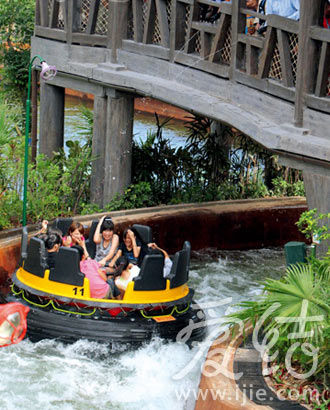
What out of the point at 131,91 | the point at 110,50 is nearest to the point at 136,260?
the point at 131,91

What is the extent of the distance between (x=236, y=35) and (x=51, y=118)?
385 cm

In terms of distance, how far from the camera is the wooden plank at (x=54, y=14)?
10.8 metres

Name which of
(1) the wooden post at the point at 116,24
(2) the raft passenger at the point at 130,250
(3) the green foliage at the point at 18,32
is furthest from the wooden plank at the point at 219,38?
(3) the green foliage at the point at 18,32

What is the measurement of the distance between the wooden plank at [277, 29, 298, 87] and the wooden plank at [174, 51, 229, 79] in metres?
1.00

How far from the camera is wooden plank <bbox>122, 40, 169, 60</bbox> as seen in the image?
9430 millimetres

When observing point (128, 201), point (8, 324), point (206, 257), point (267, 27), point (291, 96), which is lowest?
point (206, 257)

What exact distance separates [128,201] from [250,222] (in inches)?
66.8

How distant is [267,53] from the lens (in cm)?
773

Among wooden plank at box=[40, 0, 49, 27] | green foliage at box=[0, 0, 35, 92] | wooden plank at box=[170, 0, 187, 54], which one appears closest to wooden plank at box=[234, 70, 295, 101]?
wooden plank at box=[170, 0, 187, 54]

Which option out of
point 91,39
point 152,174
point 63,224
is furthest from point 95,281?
point 91,39

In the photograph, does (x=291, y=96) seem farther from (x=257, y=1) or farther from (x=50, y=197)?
(x=50, y=197)

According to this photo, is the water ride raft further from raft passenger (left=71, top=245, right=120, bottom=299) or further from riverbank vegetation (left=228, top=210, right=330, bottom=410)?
riverbank vegetation (left=228, top=210, right=330, bottom=410)

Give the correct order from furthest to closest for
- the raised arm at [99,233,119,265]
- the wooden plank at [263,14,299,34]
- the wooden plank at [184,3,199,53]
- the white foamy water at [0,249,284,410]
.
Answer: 1. the wooden plank at [184,3,199,53]
2. the raised arm at [99,233,119,265]
3. the wooden plank at [263,14,299,34]
4. the white foamy water at [0,249,284,410]

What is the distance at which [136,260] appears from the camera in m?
8.35
